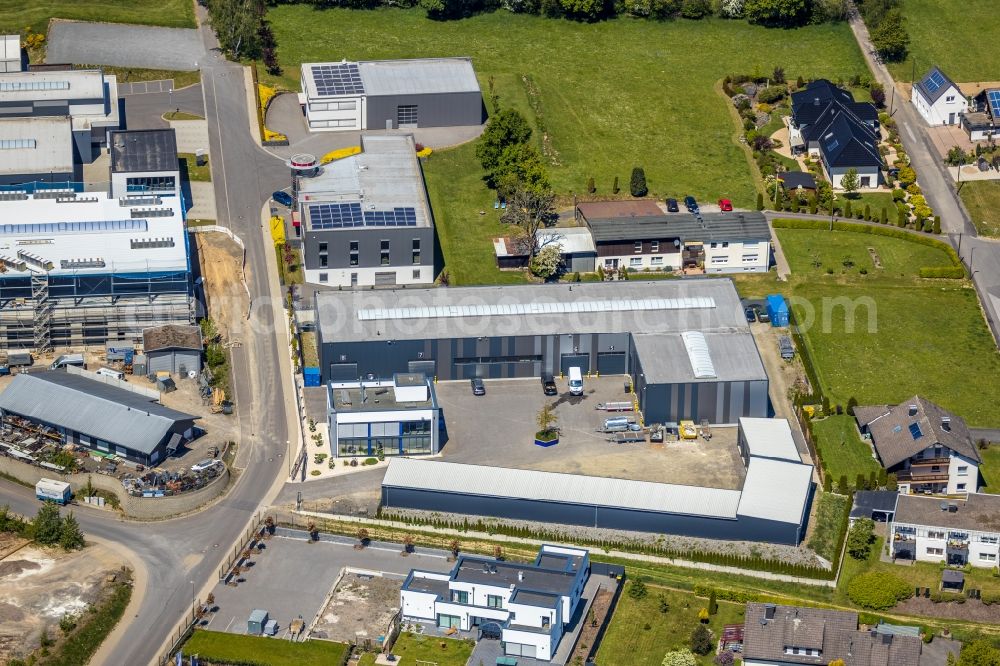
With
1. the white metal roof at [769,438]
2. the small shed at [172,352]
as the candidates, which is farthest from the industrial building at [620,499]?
the small shed at [172,352]

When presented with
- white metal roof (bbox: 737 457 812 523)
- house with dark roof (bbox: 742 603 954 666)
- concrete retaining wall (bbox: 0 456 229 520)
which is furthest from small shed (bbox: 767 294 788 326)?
concrete retaining wall (bbox: 0 456 229 520)

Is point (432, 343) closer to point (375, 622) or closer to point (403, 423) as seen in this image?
point (403, 423)

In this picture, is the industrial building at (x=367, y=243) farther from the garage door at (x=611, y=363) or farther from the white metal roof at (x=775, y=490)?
the white metal roof at (x=775, y=490)

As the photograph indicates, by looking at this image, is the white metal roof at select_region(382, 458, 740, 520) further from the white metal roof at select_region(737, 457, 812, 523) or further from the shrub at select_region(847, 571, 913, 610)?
the shrub at select_region(847, 571, 913, 610)

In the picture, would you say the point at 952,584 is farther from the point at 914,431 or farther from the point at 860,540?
the point at 914,431

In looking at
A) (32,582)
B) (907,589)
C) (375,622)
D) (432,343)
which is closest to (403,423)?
(432,343)

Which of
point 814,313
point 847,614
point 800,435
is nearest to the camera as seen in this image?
point 847,614

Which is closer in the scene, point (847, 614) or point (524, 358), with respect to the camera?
point (847, 614)
